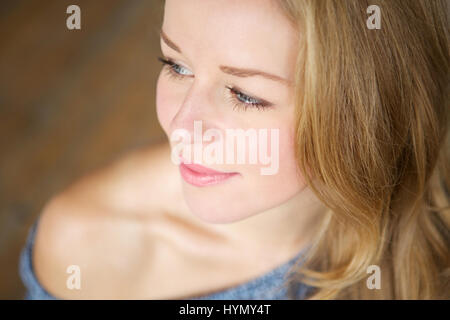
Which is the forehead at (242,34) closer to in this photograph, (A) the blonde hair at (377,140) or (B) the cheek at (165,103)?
(A) the blonde hair at (377,140)

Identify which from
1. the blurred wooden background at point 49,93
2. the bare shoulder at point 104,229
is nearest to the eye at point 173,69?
the bare shoulder at point 104,229

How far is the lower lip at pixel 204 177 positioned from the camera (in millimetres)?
756

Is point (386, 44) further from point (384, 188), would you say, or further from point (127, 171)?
point (127, 171)

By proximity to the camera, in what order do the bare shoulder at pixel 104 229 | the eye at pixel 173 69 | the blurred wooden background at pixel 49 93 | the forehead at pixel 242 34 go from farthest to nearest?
1. the blurred wooden background at pixel 49 93
2. the bare shoulder at pixel 104 229
3. the eye at pixel 173 69
4. the forehead at pixel 242 34

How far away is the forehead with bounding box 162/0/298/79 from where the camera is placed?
0.59m

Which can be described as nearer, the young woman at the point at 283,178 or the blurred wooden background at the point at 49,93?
the young woman at the point at 283,178

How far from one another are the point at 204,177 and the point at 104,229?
0.29 metres

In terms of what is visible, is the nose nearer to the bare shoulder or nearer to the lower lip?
the lower lip

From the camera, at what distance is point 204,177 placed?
0.76m

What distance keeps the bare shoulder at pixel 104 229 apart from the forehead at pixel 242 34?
1.24 ft

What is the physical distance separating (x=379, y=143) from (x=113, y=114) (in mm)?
868

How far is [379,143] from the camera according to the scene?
720mm

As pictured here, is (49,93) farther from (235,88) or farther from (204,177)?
(235,88)
